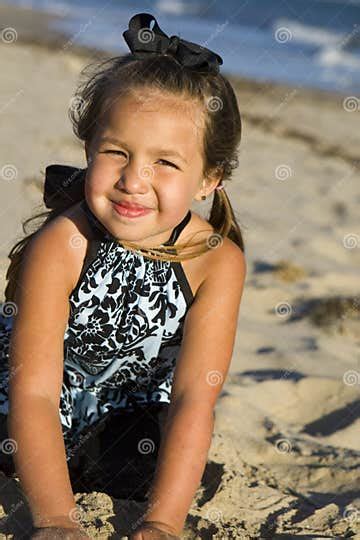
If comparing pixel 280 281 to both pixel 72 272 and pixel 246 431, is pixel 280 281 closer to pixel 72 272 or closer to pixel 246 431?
pixel 246 431

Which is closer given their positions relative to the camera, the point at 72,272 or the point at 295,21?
the point at 72,272

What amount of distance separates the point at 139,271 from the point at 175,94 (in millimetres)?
511

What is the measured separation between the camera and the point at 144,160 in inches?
82.1

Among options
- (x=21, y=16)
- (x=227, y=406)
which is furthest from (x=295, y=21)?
(x=227, y=406)

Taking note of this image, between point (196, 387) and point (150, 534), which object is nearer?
point (150, 534)

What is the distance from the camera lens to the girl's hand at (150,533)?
6.53 ft

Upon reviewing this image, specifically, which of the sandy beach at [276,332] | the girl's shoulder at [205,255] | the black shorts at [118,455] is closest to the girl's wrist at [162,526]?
the sandy beach at [276,332]

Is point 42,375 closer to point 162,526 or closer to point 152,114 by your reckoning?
point 162,526

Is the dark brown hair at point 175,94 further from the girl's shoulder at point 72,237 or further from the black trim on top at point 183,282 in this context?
the girl's shoulder at point 72,237

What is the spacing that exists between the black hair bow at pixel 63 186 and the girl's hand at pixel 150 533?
3.20 feet

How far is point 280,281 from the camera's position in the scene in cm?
458

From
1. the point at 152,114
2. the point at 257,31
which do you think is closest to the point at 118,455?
the point at 152,114

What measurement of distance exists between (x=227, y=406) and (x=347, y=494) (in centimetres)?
65

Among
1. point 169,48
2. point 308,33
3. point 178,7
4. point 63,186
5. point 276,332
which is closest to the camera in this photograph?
point 169,48
